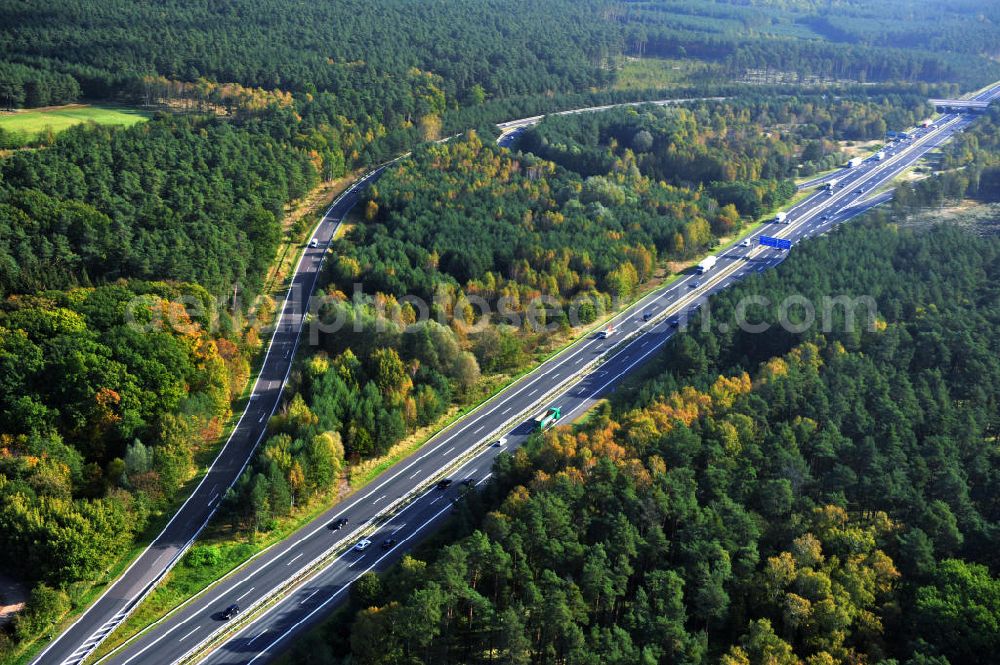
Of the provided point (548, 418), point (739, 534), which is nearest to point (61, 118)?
point (548, 418)

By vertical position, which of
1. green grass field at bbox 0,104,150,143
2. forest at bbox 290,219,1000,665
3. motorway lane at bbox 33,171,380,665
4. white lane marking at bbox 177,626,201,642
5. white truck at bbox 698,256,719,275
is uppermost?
green grass field at bbox 0,104,150,143

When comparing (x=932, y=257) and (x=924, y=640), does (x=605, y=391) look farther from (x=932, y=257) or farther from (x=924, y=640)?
(x=932, y=257)

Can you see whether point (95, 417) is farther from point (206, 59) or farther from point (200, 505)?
point (206, 59)

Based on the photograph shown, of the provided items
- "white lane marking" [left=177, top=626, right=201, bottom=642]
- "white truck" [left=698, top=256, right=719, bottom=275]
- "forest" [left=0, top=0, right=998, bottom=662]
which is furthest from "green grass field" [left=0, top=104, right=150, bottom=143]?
"white lane marking" [left=177, top=626, right=201, bottom=642]

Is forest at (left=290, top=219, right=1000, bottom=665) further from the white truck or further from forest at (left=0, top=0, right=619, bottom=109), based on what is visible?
forest at (left=0, top=0, right=619, bottom=109)

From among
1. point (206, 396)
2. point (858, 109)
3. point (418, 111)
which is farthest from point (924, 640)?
point (858, 109)

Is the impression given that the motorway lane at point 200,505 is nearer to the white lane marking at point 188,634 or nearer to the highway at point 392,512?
the highway at point 392,512
